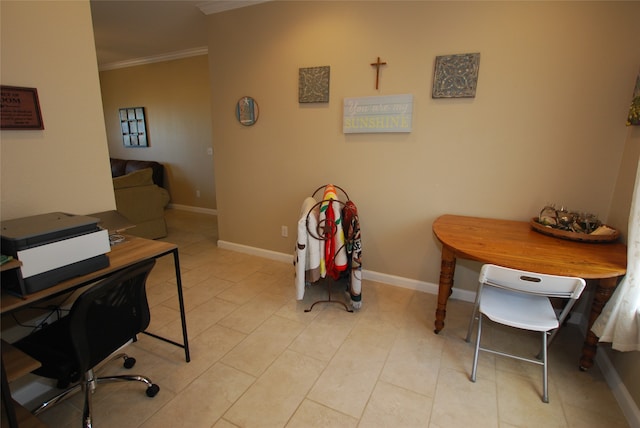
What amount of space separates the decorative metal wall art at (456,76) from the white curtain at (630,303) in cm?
117

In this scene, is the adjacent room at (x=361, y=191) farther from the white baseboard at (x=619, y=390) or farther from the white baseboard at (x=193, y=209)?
the white baseboard at (x=193, y=209)

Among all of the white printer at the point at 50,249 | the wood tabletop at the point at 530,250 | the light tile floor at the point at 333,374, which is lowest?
the light tile floor at the point at 333,374

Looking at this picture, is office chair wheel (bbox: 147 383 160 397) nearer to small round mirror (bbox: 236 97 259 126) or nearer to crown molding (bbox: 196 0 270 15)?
small round mirror (bbox: 236 97 259 126)

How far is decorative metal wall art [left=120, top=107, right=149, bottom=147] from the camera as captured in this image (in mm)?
5641

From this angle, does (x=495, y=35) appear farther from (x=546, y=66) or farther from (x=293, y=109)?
(x=293, y=109)

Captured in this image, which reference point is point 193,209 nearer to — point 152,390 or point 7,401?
point 152,390

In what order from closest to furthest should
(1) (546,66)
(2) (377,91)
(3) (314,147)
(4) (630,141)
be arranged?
(4) (630,141)
(1) (546,66)
(2) (377,91)
(3) (314,147)

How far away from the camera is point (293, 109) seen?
293 cm

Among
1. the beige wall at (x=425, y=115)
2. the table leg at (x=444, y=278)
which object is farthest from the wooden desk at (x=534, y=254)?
the beige wall at (x=425, y=115)

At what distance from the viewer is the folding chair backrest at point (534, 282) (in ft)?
4.82

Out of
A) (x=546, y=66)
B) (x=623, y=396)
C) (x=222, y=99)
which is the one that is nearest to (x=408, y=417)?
(x=623, y=396)

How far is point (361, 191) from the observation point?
2791 millimetres

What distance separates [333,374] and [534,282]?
1.19 m

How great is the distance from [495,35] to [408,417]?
8.19 feet
